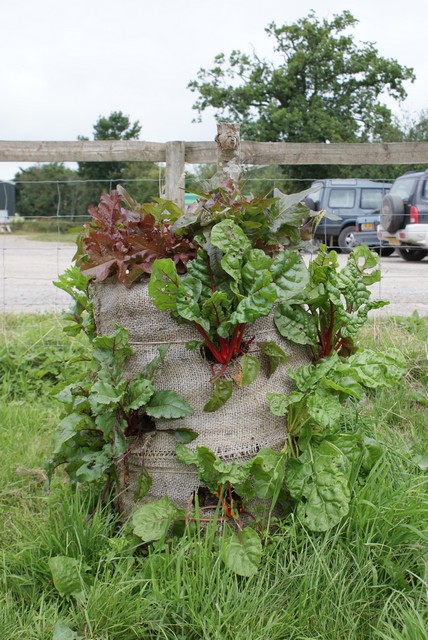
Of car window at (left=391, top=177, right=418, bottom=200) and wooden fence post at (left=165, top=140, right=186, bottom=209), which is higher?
car window at (left=391, top=177, right=418, bottom=200)

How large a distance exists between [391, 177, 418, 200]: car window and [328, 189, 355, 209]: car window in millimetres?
2154

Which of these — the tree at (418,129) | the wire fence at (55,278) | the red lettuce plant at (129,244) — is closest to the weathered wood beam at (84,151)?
the wire fence at (55,278)

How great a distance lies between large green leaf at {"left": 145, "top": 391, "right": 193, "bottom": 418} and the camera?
6.28ft

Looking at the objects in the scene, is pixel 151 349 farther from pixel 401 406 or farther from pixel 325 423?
pixel 401 406

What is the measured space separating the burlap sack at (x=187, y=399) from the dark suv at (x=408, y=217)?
7.53 metres

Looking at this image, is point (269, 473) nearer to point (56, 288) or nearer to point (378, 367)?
point (378, 367)

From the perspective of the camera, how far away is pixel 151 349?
2.01 metres

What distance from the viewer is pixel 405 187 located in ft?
39.6

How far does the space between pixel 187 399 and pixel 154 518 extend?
1.20ft

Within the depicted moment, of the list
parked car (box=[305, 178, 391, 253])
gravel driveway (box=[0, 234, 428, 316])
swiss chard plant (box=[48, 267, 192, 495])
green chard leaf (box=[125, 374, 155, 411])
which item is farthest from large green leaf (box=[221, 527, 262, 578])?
parked car (box=[305, 178, 391, 253])

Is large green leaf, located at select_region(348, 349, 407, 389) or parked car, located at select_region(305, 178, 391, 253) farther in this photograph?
parked car, located at select_region(305, 178, 391, 253)

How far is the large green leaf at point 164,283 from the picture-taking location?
185 cm

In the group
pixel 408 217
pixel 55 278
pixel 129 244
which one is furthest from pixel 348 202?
pixel 129 244

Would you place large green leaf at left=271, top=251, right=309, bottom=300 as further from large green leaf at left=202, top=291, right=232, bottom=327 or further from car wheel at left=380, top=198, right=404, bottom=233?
car wheel at left=380, top=198, right=404, bottom=233
